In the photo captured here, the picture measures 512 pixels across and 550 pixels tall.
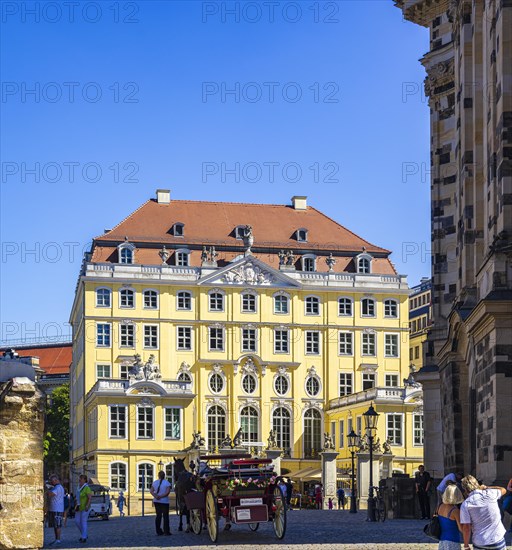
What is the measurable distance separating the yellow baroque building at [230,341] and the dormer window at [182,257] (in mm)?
90

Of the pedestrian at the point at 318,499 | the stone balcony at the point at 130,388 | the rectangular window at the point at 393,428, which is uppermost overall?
the stone balcony at the point at 130,388

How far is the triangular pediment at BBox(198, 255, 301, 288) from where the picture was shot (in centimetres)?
9000

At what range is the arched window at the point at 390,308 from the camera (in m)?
92.4

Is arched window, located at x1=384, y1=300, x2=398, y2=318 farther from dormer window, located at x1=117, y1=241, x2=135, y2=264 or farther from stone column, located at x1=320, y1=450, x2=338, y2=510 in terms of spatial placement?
stone column, located at x1=320, y1=450, x2=338, y2=510

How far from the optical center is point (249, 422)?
8894 centimetres

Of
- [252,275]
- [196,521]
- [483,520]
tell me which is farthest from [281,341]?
[483,520]

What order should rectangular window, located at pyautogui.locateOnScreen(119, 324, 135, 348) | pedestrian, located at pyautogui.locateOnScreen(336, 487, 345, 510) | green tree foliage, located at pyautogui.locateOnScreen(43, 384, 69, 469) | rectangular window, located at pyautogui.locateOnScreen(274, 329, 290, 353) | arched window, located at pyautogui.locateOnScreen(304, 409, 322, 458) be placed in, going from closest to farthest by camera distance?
1. pedestrian, located at pyautogui.locateOnScreen(336, 487, 345, 510)
2. rectangular window, located at pyautogui.locateOnScreen(119, 324, 135, 348)
3. arched window, located at pyautogui.locateOnScreen(304, 409, 322, 458)
4. rectangular window, located at pyautogui.locateOnScreen(274, 329, 290, 353)
5. green tree foliage, located at pyautogui.locateOnScreen(43, 384, 69, 469)

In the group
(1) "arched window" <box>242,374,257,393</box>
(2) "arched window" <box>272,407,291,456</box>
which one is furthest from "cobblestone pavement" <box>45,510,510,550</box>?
(1) "arched window" <box>242,374,257,393</box>

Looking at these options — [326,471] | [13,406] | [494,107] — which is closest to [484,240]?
[494,107]

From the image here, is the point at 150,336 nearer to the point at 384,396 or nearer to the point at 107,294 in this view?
the point at 107,294

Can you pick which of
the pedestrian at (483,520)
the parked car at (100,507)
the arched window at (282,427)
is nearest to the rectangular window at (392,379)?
the arched window at (282,427)

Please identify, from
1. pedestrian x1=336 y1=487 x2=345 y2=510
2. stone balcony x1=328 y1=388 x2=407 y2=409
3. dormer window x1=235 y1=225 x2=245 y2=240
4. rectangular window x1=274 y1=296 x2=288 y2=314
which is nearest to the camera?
pedestrian x1=336 y1=487 x2=345 y2=510

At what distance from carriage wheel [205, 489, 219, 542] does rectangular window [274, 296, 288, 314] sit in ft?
211

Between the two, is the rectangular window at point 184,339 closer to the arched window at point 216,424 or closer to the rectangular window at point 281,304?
the arched window at point 216,424
